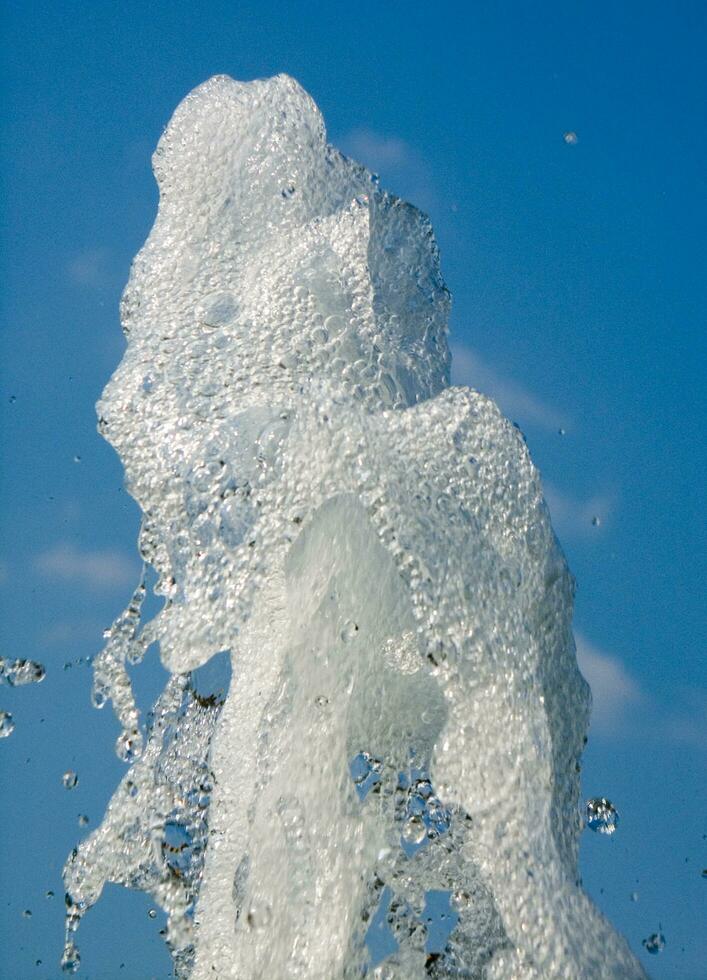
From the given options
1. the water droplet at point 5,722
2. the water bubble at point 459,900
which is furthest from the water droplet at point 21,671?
the water bubble at point 459,900

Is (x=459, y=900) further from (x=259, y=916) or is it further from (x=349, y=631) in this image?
(x=349, y=631)

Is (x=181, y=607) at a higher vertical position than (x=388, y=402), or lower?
lower

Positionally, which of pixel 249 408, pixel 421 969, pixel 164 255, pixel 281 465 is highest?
pixel 164 255

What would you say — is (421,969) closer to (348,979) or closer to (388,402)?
(348,979)

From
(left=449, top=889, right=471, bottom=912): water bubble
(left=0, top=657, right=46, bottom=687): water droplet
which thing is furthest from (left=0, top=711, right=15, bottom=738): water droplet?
(left=449, top=889, right=471, bottom=912): water bubble

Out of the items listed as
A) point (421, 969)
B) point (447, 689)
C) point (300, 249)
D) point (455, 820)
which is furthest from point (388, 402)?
point (421, 969)

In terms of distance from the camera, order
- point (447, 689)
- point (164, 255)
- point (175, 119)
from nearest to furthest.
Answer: point (447, 689) → point (164, 255) → point (175, 119)

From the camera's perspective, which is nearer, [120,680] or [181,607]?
[181,607]

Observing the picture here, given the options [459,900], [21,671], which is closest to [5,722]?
[21,671]
